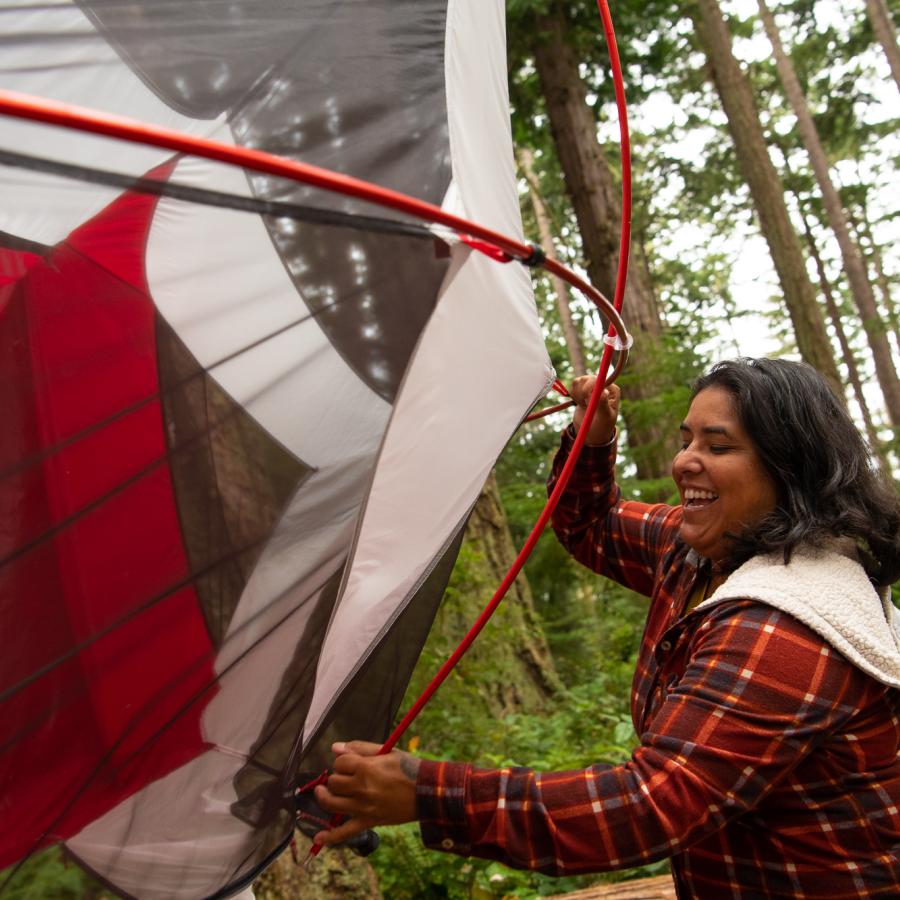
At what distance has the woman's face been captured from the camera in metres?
1.86

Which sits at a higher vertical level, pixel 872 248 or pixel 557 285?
pixel 557 285

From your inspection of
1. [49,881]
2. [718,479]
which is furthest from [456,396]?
[49,881]

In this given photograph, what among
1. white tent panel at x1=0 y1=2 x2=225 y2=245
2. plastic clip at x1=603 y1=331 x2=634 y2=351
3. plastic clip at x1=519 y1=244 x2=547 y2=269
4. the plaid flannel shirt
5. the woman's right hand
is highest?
white tent panel at x1=0 y1=2 x2=225 y2=245

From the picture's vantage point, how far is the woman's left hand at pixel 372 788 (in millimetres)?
1591

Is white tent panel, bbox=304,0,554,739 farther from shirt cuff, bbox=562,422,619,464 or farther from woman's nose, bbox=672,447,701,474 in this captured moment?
shirt cuff, bbox=562,422,619,464

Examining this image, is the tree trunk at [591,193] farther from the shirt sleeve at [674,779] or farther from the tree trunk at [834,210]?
the tree trunk at [834,210]

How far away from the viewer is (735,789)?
5.00ft

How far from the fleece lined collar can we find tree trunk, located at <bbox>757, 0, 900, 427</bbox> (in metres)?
12.6

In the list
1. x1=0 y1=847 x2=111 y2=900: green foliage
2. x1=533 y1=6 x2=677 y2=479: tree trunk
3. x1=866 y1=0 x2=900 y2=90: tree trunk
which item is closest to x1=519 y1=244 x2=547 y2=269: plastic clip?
x1=0 y1=847 x2=111 y2=900: green foliage

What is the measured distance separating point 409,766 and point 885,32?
14321 millimetres

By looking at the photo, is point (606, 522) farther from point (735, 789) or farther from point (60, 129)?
point (60, 129)

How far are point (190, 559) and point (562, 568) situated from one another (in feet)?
21.5

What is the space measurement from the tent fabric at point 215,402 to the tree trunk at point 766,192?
20.3ft

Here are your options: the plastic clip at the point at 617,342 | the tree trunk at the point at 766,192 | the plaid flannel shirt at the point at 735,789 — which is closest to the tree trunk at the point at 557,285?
the tree trunk at the point at 766,192
